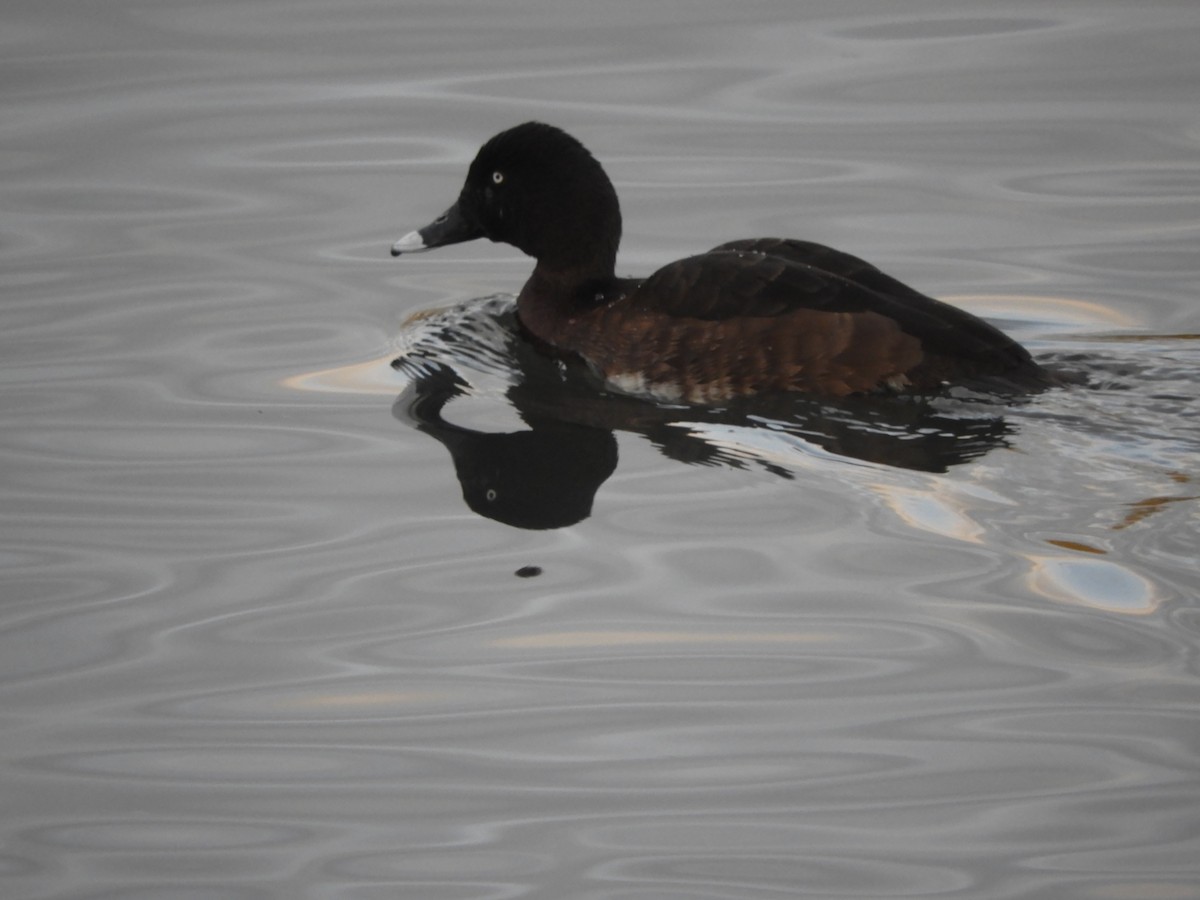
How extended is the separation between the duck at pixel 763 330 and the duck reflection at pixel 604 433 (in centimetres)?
9

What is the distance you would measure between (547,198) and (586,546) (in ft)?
8.49

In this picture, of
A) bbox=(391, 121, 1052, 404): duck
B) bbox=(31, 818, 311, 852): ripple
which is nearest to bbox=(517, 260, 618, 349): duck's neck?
bbox=(391, 121, 1052, 404): duck

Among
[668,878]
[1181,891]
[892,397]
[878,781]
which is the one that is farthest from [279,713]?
[892,397]

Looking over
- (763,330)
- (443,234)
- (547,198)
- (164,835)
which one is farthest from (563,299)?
(164,835)

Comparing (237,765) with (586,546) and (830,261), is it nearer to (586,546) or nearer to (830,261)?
(586,546)

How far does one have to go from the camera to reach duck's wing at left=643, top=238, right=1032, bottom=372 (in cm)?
693

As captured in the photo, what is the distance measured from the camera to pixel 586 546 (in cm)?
582

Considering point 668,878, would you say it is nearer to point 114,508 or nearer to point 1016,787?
point 1016,787

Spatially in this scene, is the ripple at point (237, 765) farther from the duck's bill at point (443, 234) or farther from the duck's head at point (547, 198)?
the duck's bill at point (443, 234)

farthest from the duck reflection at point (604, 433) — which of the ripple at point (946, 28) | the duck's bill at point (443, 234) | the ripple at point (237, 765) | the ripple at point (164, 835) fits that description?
the ripple at point (946, 28)

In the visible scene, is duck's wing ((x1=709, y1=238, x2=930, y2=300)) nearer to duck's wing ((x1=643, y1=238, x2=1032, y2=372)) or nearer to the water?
duck's wing ((x1=643, y1=238, x2=1032, y2=372))

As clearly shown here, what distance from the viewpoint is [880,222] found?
30.6 ft

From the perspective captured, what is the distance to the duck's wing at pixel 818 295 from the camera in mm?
6930

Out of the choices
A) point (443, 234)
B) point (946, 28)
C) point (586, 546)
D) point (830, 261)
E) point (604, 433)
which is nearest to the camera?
point (586, 546)
